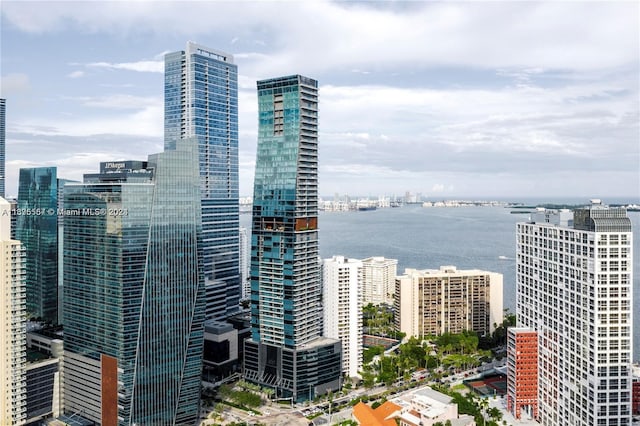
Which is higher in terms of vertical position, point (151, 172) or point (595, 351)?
point (151, 172)

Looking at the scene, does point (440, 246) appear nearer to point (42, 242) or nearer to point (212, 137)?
point (212, 137)

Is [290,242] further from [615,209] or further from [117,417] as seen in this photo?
[615,209]

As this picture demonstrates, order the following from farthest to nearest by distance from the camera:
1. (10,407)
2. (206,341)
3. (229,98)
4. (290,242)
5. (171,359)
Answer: (229,98), (206,341), (290,242), (171,359), (10,407)

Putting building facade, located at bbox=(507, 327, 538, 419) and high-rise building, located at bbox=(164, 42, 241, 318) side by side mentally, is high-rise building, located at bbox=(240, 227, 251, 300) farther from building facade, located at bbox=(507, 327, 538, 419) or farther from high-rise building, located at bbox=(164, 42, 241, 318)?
building facade, located at bbox=(507, 327, 538, 419)

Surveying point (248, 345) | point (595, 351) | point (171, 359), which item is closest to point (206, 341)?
point (248, 345)

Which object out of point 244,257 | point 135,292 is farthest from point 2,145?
point 135,292

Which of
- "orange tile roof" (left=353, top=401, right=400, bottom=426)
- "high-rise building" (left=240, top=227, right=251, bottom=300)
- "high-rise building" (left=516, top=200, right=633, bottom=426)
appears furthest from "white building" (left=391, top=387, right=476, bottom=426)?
"high-rise building" (left=240, top=227, right=251, bottom=300)
